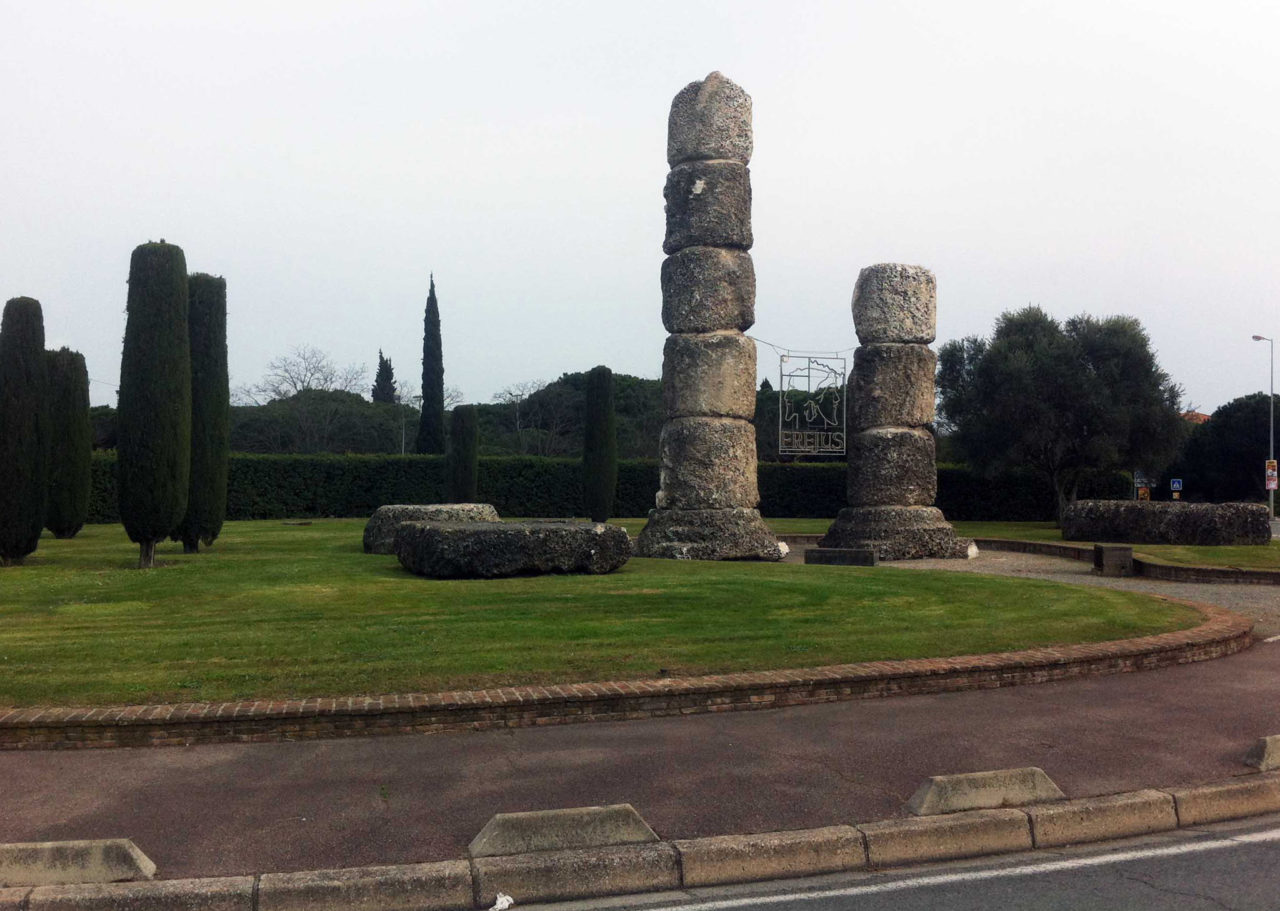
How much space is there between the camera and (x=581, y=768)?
6.77 m

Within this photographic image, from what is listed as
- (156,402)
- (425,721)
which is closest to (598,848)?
(425,721)

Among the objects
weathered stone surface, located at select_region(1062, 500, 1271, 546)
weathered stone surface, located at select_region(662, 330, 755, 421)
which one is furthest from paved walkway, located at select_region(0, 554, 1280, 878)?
weathered stone surface, located at select_region(1062, 500, 1271, 546)

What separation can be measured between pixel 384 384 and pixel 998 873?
255 ft

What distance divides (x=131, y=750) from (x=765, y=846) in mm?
4192

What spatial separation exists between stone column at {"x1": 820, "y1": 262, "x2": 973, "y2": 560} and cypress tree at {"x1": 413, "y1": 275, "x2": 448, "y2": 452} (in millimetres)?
26998

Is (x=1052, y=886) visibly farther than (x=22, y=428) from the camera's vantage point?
No

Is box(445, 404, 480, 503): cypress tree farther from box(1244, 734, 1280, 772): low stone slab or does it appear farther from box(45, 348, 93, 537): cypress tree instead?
box(1244, 734, 1280, 772): low stone slab

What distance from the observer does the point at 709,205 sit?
19.9 metres

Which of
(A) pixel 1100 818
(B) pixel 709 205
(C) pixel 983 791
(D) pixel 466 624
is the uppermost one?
(B) pixel 709 205

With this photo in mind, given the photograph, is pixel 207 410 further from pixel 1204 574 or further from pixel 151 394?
pixel 1204 574

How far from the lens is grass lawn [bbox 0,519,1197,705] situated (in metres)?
8.76

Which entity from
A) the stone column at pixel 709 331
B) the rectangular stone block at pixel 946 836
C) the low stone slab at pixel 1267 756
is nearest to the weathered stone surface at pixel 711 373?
the stone column at pixel 709 331

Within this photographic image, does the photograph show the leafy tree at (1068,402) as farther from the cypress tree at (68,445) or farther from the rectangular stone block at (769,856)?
the rectangular stone block at (769,856)

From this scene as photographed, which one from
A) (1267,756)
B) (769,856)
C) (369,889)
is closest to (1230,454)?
(1267,756)
